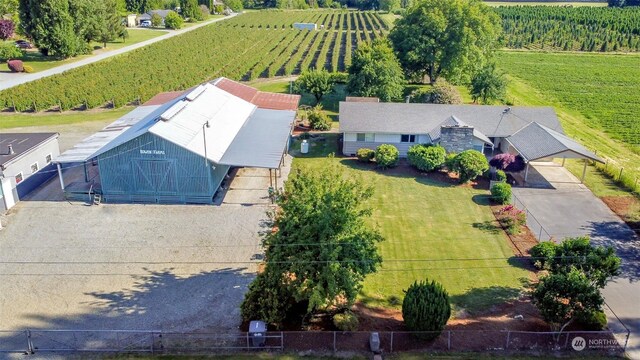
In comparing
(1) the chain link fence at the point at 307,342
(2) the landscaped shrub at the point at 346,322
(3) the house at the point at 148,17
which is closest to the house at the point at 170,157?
(1) the chain link fence at the point at 307,342

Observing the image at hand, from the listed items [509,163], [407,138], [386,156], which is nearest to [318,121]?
[407,138]

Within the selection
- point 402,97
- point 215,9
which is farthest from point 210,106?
point 215,9

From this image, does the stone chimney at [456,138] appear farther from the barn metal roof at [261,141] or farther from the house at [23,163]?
the house at [23,163]

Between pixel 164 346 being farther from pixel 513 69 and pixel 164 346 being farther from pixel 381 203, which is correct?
pixel 513 69

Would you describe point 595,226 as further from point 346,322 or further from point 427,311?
point 346,322

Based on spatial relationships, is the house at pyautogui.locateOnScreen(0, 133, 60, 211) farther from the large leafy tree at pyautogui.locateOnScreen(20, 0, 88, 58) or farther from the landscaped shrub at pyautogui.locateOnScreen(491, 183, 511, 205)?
the large leafy tree at pyautogui.locateOnScreen(20, 0, 88, 58)

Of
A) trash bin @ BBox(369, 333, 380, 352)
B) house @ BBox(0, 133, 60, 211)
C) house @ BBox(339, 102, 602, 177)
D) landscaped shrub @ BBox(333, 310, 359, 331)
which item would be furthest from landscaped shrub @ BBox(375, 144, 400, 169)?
house @ BBox(0, 133, 60, 211)
